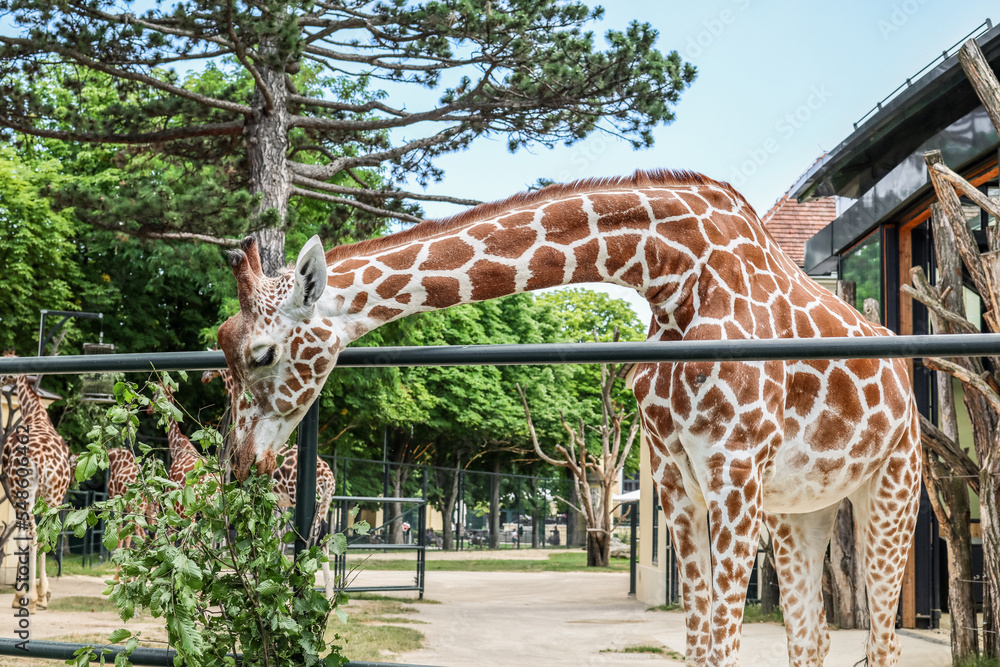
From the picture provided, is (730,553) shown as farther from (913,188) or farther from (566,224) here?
(913,188)

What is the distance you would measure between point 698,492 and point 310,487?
113 cm

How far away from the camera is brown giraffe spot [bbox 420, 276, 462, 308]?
261 centimetres

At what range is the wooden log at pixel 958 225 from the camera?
661 cm

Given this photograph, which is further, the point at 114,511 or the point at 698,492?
the point at 698,492

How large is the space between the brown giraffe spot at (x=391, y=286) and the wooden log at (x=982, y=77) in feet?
18.5

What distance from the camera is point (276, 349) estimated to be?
239cm

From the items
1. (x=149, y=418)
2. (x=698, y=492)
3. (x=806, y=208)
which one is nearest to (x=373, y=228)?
(x=806, y=208)

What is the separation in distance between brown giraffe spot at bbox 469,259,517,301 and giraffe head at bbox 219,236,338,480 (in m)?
0.43

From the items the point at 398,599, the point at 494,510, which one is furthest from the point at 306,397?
the point at 494,510

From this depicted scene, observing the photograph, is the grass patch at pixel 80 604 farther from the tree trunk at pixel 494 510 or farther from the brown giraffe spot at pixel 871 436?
the tree trunk at pixel 494 510

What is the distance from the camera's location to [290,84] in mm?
13805

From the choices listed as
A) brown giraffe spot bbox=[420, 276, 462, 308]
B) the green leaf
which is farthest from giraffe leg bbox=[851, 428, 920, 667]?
the green leaf

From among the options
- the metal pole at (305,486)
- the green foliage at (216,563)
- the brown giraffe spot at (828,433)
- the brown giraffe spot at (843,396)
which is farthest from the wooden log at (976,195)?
the green foliage at (216,563)

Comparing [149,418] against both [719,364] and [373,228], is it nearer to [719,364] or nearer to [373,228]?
[373,228]
